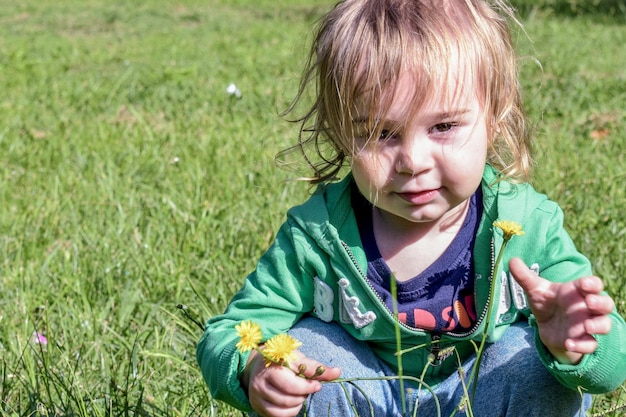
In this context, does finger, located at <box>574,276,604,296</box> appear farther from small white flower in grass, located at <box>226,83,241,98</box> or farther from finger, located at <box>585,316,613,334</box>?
small white flower in grass, located at <box>226,83,241,98</box>

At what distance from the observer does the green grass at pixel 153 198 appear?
2236 millimetres

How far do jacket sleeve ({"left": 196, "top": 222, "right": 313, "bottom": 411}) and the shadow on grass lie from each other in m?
7.63

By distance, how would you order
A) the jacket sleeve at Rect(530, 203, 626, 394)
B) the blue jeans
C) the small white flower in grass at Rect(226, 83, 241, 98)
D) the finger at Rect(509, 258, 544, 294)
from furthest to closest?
the small white flower in grass at Rect(226, 83, 241, 98) → the blue jeans → the jacket sleeve at Rect(530, 203, 626, 394) → the finger at Rect(509, 258, 544, 294)

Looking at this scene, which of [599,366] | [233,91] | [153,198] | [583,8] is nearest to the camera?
[599,366]

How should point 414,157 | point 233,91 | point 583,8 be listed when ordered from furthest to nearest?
point 583,8, point 233,91, point 414,157

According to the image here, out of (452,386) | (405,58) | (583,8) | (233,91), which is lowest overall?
(583,8)

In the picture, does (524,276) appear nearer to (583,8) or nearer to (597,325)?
(597,325)

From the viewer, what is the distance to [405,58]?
1775mm

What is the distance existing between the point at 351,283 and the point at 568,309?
0.53m

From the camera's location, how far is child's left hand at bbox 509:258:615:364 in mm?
1407

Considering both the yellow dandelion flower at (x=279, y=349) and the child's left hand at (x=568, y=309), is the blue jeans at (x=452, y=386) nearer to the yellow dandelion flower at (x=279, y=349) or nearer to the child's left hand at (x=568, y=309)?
the child's left hand at (x=568, y=309)

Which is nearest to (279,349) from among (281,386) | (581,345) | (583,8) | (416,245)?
(281,386)

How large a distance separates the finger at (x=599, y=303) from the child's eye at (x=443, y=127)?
1.62 ft

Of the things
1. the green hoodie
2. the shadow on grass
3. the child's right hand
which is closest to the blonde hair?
the green hoodie
